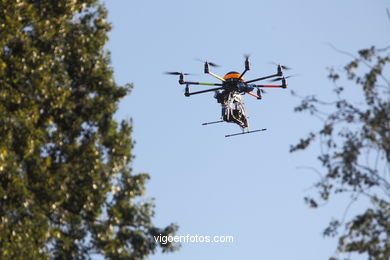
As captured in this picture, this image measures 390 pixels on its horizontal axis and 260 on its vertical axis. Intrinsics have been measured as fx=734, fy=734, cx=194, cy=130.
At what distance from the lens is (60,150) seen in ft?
81.4

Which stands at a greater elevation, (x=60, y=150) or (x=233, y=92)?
(x=233, y=92)

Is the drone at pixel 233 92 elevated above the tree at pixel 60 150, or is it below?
above

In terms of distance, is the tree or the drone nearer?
the tree

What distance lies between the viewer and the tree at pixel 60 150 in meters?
23.0

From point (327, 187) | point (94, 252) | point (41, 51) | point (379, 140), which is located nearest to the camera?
point (379, 140)

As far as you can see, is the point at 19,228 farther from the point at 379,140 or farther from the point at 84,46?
the point at 379,140

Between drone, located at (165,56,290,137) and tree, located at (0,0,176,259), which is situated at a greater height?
drone, located at (165,56,290,137)

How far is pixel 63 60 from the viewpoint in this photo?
86.7 ft

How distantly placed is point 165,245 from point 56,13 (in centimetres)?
950

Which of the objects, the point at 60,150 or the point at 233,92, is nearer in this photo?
the point at 60,150

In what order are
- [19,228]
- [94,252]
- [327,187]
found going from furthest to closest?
1. [94,252]
2. [19,228]
3. [327,187]

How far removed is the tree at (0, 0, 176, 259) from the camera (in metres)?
23.0

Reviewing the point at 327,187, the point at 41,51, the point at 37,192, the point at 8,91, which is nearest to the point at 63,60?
the point at 41,51

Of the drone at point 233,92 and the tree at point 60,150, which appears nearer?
the tree at point 60,150
